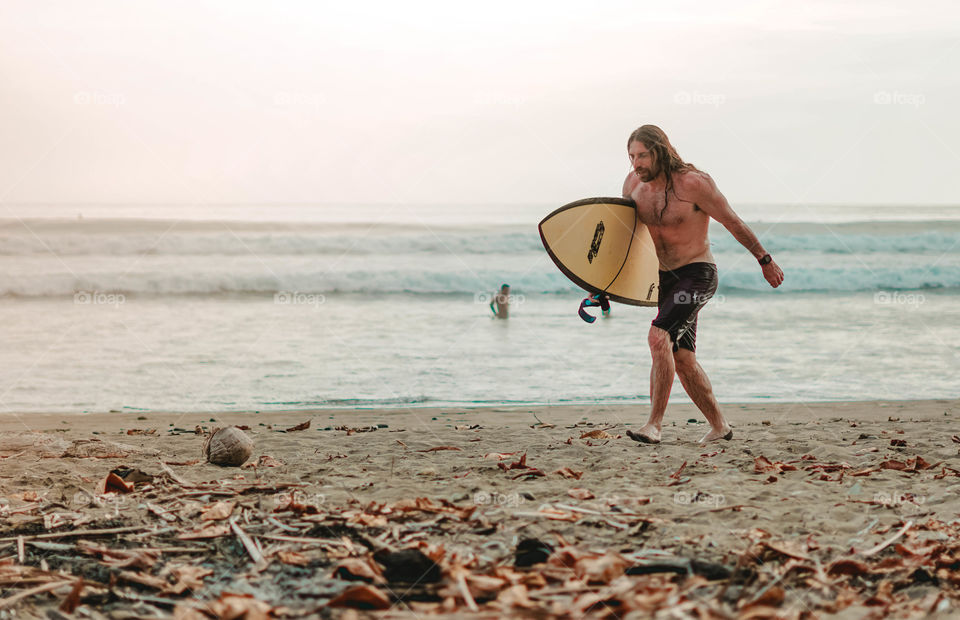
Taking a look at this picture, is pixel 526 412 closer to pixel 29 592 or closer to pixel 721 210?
pixel 721 210

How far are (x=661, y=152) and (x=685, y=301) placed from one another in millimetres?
988

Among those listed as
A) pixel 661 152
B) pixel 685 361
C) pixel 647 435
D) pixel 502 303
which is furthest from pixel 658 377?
pixel 502 303

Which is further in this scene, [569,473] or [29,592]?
[569,473]

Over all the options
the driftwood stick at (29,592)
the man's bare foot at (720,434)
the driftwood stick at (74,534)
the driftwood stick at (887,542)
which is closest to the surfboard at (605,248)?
the man's bare foot at (720,434)

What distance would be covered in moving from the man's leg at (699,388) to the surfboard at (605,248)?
0.75 meters

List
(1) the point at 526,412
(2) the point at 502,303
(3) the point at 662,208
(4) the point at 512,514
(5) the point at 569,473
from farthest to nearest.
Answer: (2) the point at 502,303 → (1) the point at 526,412 → (3) the point at 662,208 → (5) the point at 569,473 → (4) the point at 512,514

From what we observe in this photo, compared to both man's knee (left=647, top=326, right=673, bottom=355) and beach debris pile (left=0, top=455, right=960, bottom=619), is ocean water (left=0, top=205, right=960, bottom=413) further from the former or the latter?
beach debris pile (left=0, top=455, right=960, bottom=619)

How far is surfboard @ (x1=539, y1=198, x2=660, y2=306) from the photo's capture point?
6.02m

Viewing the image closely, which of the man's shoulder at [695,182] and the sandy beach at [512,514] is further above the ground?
the man's shoulder at [695,182]

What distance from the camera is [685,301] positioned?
216 inches

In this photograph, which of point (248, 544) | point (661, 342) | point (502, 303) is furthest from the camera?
point (502, 303)

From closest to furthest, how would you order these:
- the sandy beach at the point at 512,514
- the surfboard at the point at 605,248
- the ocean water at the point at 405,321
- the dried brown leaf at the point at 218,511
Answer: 1. the sandy beach at the point at 512,514
2. the dried brown leaf at the point at 218,511
3. the surfboard at the point at 605,248
4. the ocean water at the point at 405,321

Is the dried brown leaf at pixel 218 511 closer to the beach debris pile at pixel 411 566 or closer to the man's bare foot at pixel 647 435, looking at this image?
the beach debris pile at pixel 411 566

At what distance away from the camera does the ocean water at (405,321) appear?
865cm
